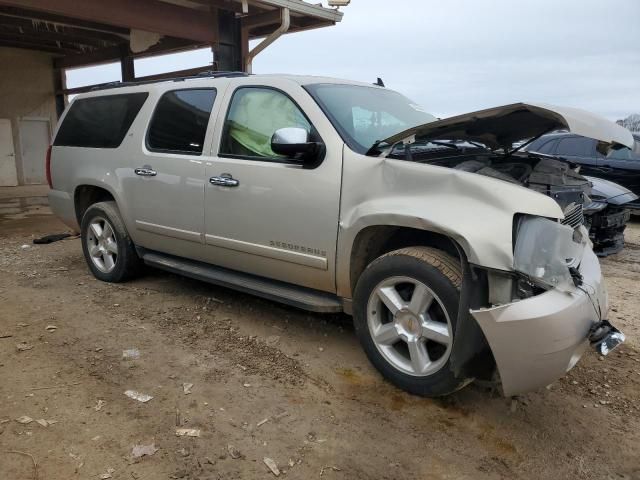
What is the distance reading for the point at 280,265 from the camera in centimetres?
370

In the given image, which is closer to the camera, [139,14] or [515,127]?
[515,127]

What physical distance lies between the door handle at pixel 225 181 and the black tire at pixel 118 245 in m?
1.47

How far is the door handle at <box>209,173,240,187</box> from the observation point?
151 inches

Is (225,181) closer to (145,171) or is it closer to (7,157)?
(145,171)

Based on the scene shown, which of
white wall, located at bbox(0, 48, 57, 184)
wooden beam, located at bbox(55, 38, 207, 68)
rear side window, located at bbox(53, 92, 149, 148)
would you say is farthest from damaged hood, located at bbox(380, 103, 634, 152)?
white wall, located at bbox(0, 48, 57, 184)

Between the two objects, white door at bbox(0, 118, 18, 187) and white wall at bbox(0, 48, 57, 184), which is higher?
white wall at bbox(0, 48, 57, 184)

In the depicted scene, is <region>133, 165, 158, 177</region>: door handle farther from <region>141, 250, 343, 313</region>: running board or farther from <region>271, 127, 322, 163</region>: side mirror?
<region>271, 127, 322, 163</region>: side mirror

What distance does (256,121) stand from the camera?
389 cm

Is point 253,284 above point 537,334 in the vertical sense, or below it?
below

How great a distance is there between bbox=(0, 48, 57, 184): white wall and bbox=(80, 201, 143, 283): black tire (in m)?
12.0

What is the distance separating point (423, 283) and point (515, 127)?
4.29 feet

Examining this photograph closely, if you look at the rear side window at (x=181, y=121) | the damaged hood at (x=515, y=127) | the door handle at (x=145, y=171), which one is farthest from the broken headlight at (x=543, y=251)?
the door handle at (x=145, y=171)

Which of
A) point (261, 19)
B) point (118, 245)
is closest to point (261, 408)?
point (118, 245)

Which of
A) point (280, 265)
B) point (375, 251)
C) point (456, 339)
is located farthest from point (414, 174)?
point (280, 265)
